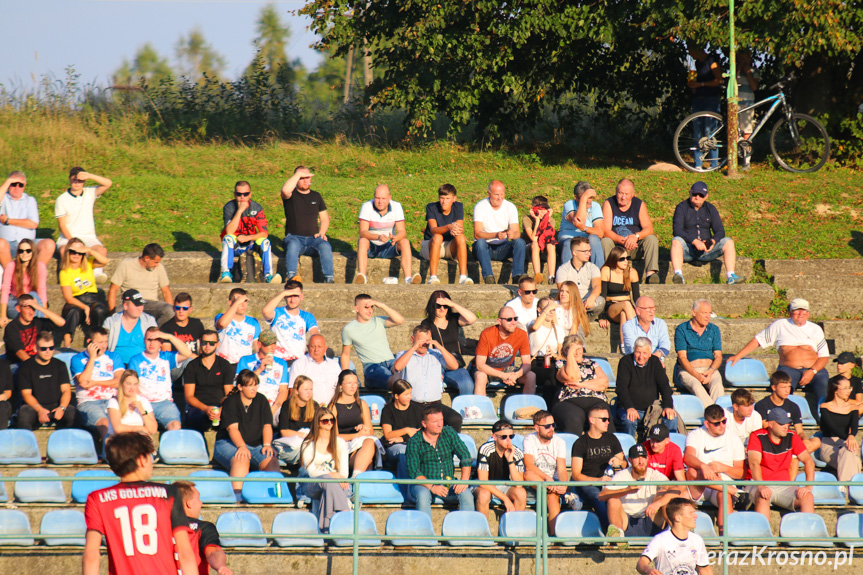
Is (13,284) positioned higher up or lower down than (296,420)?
higher up

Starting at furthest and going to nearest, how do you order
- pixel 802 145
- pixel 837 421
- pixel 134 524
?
pixel 802 145 → pixel 837 421 → pixel 134 524

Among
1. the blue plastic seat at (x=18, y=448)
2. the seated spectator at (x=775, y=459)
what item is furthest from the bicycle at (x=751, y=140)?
the blue plastic seat at (x=18, y=448)

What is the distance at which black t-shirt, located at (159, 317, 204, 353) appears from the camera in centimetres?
910

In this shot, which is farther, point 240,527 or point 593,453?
point 593,453

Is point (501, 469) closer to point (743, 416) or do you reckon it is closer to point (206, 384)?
point (743, 416)

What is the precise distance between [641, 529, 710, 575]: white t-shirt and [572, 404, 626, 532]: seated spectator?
114 centimetres

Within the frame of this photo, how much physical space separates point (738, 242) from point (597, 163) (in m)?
4.51

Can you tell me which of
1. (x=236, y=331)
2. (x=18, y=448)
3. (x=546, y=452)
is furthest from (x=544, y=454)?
(x=18, y=448)

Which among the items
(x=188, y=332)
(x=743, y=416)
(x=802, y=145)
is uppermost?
(x=802, y=145)

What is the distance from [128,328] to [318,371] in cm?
213

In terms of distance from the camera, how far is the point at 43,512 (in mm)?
7547

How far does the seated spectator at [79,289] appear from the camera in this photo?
9.85 m

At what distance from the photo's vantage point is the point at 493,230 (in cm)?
1138

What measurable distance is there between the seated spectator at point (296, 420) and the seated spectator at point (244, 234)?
129 inches
